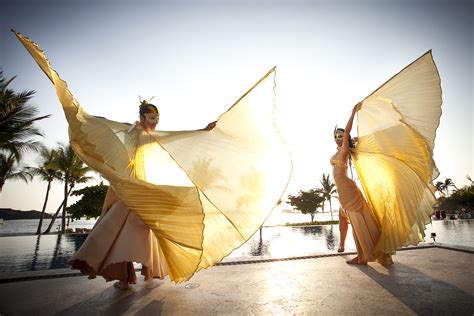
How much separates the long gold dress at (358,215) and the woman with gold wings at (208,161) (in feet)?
5.66

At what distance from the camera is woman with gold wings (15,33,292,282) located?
9.23 feet

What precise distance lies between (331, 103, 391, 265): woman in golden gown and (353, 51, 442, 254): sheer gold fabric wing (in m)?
0.15

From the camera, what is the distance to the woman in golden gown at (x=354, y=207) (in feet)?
15.2

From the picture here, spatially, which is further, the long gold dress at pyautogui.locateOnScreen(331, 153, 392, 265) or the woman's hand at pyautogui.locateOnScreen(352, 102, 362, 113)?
the woman's hand at pyautogui.locateOnScreen(352, 102, 362, 113)

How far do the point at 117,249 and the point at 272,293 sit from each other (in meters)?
1.92

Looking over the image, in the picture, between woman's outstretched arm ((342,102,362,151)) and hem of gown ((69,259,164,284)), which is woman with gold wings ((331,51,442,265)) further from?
hem of gown ((69,259,164,284))

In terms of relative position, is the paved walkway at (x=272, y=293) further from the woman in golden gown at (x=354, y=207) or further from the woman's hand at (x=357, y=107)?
the woman's hand at (x=357, y=107)

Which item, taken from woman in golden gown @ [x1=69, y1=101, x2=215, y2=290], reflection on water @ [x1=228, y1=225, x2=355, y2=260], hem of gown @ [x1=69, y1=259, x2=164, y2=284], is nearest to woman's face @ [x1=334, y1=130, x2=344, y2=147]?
reflection on water @ [x1=228, y1=225, x2=355, y2=260]

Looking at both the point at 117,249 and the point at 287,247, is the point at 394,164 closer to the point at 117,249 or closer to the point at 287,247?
the point at 117,249

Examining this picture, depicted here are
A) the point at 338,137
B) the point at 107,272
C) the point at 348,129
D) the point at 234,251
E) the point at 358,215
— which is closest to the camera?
the point at 107,272

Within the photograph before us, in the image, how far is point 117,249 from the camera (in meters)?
3.05

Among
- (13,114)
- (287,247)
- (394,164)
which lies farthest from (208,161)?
(13,114)

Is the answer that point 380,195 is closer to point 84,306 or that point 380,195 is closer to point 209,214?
point 209,214

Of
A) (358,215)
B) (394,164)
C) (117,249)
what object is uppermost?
(394,164)
